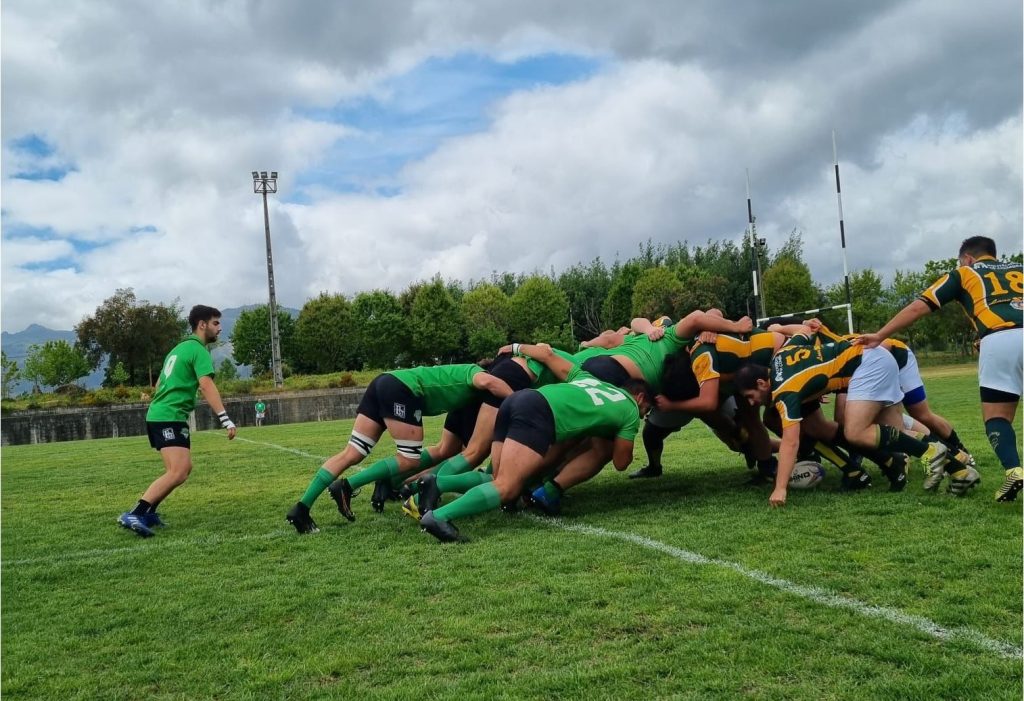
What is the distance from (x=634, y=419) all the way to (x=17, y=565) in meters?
4.77

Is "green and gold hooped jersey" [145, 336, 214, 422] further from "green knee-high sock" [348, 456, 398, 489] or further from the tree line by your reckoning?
the tree line

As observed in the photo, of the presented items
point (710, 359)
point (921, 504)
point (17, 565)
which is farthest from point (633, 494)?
point (17, 565)

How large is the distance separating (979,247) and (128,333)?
51068 millimetres

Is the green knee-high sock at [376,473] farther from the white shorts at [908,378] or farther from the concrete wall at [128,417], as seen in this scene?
the concrete wall at [128,417]

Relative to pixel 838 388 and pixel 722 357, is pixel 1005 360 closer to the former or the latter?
pixel 838 388

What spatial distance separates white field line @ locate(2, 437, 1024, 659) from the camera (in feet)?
10.5

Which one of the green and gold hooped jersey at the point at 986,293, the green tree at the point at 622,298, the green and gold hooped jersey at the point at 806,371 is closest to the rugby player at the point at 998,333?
the green and gold hooped jersey at the point at 986,293

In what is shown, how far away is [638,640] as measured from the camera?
133 inches

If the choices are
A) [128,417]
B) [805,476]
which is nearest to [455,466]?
[805,476]

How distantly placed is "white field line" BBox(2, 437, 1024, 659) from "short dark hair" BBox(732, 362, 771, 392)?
192 centimetres

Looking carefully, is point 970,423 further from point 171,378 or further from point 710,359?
point 171,378

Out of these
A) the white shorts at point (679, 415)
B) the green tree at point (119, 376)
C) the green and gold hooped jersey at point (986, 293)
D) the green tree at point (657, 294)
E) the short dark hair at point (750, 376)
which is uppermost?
the green tree at point (657, 294)

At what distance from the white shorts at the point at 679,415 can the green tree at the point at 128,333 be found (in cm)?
4677

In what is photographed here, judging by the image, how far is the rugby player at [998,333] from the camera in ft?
18.1
